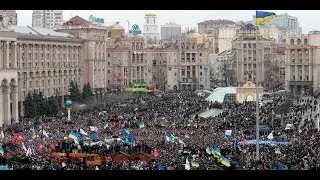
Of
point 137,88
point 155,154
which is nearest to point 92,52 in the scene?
point 137,88

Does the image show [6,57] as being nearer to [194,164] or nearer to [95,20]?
[194,164]

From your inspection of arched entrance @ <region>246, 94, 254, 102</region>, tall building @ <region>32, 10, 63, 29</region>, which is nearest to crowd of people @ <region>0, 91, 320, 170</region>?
arched entrance @ <region>246, 94, 254, 102</region>

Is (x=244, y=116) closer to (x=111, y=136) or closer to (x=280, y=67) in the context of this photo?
(x=111, y=136)

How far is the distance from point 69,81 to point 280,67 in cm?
2221

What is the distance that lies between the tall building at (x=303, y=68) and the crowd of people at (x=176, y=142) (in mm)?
17480

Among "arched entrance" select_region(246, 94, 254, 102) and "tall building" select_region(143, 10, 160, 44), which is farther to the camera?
"tall building" select_region(143, 10, 160, 44)

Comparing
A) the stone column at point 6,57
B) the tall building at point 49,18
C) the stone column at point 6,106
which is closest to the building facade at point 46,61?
the stone column at point 6,106

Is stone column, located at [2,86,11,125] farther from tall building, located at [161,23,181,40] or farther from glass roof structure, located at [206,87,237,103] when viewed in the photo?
tall building, located at [161,23,181,40]

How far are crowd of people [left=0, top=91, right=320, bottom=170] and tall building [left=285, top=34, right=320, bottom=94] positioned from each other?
17.5 metres

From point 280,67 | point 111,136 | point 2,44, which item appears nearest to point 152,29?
point 280,67

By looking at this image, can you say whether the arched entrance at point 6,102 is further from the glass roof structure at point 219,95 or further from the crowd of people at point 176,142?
the glass roof structure at point 219,95

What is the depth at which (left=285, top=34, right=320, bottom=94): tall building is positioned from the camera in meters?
42.5

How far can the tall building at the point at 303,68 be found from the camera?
42500 mm

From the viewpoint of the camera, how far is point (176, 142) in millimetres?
15117
